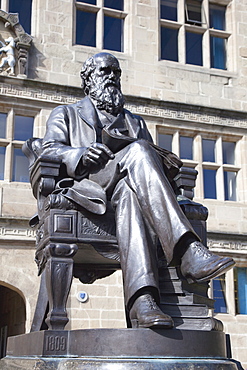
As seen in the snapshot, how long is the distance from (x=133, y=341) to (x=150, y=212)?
0.64 m

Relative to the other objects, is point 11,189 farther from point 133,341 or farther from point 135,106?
point 133,341

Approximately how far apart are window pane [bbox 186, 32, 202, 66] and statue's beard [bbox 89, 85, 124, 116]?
22.4 ft

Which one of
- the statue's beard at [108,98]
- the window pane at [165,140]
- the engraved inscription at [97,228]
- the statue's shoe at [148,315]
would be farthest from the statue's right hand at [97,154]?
the window pane at [165,140]

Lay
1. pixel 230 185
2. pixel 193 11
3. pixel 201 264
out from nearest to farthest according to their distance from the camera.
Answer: pixel 201 264 < pixel 230 185 < pixel 193 11

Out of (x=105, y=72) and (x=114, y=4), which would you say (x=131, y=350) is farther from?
(x=114, y=4)

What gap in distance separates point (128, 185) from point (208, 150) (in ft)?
23.0

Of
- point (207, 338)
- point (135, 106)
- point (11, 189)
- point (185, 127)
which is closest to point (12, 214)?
point (11, 189)

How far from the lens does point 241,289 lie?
912cm

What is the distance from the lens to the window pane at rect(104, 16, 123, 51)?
9680 mm

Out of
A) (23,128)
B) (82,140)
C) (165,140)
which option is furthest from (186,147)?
(82,140)

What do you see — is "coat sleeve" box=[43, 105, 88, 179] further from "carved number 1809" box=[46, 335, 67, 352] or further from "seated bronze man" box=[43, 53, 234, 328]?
"carved number 1809" box=[46, 335, 67, 352]

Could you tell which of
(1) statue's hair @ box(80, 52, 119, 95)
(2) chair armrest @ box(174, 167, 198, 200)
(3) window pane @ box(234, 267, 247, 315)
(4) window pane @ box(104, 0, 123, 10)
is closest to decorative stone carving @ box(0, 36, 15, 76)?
(4) window pane @ box(104, 0, 123, 10)

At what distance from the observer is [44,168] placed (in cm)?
307

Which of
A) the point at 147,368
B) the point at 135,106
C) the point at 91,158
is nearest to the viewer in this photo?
the point at 147,368
